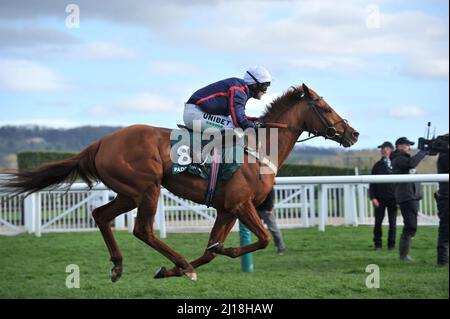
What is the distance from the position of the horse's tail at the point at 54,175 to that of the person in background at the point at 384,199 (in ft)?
20.2

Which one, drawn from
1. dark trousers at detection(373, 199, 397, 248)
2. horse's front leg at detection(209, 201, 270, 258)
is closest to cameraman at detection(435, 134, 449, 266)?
dark trousers at detection(373, 199, 397, 248)

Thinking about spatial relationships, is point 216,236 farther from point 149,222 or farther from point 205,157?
point 205,157

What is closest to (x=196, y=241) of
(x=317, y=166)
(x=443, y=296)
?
(x=443, y=296)

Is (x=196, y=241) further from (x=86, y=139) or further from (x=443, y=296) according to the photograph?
(x=86, y=139)

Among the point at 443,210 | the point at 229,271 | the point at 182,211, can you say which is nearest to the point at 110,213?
the point at 229,271

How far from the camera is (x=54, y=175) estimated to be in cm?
620

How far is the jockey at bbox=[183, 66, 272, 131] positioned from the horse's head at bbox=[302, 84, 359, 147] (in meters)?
0.62

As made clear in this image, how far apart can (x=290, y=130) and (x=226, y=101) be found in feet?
2.81

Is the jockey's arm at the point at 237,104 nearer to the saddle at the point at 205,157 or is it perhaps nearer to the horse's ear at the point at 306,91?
the saddle at the point at 205,157

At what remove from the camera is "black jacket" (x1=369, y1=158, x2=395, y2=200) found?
1112 cm

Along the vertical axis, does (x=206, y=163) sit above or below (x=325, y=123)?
below

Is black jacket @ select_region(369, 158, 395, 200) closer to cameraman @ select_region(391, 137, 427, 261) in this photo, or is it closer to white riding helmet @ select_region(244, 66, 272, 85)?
cameraman @ select_region(391, 137, 427, 261)

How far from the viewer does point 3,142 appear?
75.6 ft

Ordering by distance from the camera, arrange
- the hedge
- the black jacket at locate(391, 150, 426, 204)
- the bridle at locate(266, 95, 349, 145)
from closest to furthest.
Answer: the bridle at locate(266, 95, 349, 145)
the black jacket at locate(391, 150, 426, 204)
the hedge
